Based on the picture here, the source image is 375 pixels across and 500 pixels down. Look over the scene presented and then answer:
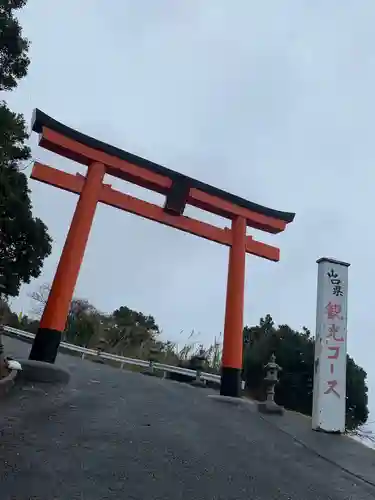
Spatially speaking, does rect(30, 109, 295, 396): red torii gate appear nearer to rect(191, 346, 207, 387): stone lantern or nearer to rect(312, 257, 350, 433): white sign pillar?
rect(312, 257, 350, 433): white sign pillar

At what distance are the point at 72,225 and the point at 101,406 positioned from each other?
4.64m

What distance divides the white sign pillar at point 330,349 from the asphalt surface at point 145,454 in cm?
85

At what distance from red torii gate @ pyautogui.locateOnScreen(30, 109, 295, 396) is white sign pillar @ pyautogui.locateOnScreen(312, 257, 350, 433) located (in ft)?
8.77

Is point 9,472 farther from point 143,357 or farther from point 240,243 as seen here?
point 143,357

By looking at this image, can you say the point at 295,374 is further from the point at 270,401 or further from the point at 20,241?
the point at 20,241

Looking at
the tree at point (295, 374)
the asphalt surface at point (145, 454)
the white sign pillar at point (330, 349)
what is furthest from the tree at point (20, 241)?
A: the tree at point (295, 374)

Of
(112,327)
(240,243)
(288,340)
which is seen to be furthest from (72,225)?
(112,327)

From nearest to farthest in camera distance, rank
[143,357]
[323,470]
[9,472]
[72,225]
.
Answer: [9,472] → [323,470] → [72,225] → [143,357]

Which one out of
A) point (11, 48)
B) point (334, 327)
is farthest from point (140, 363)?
point (11, 48)

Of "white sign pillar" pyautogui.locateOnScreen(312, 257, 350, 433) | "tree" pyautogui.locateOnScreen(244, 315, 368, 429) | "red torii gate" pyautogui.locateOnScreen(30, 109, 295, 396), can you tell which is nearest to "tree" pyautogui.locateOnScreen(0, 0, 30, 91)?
"red torii gate" pyautogui.locateOnScreen(30, 109, 295, 396)

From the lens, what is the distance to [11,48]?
34.9 ft

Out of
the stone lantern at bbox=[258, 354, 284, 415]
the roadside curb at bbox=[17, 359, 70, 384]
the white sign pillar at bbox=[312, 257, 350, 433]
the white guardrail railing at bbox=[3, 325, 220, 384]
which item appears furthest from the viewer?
the white guardrail railing at bbox=[3, 325, 220, 384]

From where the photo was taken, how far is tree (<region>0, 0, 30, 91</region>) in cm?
1027

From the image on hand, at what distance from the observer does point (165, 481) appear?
4.93 metres
